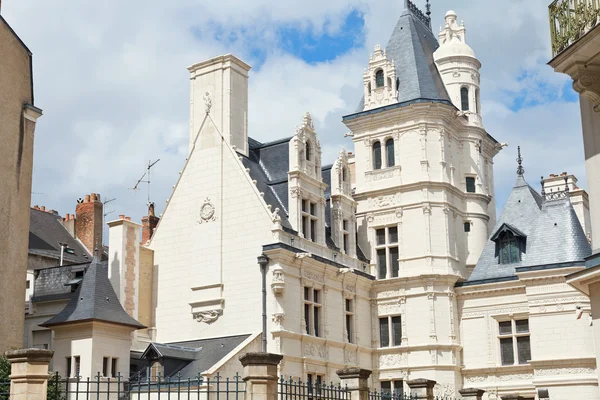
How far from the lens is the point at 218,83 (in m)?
33.7

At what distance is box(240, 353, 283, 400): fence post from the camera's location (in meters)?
15.5

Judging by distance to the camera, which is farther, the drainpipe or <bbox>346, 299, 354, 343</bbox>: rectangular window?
<bbox>346, 299, 354, 343</bbox>: rectangular window

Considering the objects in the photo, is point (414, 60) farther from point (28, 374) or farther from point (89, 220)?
point (28, 374)

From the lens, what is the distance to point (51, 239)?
1606 inches

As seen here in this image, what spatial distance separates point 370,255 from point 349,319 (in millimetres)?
3290

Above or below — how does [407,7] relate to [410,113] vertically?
above

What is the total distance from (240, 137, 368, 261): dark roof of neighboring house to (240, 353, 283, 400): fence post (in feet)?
53.0

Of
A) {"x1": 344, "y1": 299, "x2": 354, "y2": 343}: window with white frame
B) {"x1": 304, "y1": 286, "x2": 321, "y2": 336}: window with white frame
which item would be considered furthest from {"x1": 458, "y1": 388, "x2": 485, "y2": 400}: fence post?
{"x1": 344, "y1": 299, "x2": 354, "y2": 343}: window with white frame

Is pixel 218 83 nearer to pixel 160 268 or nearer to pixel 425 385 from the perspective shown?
pixel 160 268

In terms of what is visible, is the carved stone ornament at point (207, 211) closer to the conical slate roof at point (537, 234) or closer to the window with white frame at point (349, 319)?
the window with white frame at point (349, 319)

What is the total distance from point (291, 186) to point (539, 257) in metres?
9.69

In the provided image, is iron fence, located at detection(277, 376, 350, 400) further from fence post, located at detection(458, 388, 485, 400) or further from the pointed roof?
the pointed roof

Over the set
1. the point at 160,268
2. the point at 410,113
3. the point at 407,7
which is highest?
the point at 407,7

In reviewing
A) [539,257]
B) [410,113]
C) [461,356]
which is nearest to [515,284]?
[539,257]
